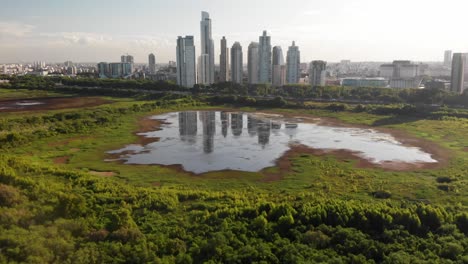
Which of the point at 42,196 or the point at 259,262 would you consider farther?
the point at 42,196

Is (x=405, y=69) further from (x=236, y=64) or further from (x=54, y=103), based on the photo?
(x=54, y=103)

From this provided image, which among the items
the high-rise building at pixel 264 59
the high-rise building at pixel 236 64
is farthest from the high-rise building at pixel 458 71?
the high-rise building at pixel 236 64

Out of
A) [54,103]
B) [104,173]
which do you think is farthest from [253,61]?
[104,173]

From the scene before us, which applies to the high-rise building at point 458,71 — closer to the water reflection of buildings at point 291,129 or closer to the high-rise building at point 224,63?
the water reflection of buildings at point 291,129

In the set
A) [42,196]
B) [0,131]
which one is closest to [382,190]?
[42,196]

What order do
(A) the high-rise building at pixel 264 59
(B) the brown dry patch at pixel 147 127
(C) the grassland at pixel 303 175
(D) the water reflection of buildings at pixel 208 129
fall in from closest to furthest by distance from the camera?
(C) the grassland at pixel 303 175, (D) the water reflection of buildings at pixel 208 129, (B) the brown dry patch at pixel 147 127, (A) the high-rise building at pixel 264 59

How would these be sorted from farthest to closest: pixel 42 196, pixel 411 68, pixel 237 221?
pixel 411 68 < pixel 42 196 < pixel 237 221

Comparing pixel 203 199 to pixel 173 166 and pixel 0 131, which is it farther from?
pixel 0 131
